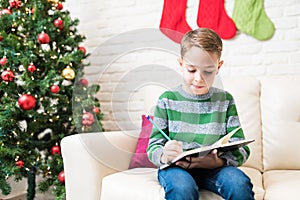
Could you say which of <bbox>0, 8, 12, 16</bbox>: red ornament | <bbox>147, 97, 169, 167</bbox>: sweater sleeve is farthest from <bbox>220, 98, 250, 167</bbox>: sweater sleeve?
<bbox>0, 8, 12, 16</bbox>: red ornament

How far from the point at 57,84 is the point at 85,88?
Result: 1112mm

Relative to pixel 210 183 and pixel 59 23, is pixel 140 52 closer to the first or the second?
pixel 210 183

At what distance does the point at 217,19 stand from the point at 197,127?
136 cm

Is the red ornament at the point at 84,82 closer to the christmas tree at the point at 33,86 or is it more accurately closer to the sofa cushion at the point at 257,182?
the sofa cushion at the point at 257,182

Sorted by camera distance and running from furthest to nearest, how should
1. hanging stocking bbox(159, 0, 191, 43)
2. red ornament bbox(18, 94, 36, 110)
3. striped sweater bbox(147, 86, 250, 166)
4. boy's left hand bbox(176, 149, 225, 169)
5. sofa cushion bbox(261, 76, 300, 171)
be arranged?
hanging stocking bbox(159, 0, 191, 43) → red ornament bbox(18, 94, 36, 110) → sofa cushion bbox(261, 76, 300, 171) → boy's left hand bbox(176, 149, 225, 169) → striped sweater bbox(147, 86, 250, 166)

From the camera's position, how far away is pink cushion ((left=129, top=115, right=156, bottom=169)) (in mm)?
1341

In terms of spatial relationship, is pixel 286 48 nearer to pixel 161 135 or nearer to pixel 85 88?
pixel 161 135

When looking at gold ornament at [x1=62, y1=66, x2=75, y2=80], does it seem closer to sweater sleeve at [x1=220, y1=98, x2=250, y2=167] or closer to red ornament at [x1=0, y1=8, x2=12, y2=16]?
red ornament at [x1=0, y1=8, x2=12, y2=16]

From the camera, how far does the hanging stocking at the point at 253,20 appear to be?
89.5 inches

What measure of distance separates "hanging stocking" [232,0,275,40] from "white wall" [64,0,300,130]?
34 mm

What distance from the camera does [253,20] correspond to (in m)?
2.29

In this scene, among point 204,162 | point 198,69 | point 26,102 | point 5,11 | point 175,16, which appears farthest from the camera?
point 175,16

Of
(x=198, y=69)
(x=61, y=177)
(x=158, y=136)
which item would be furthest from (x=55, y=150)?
(x=198, y=69)

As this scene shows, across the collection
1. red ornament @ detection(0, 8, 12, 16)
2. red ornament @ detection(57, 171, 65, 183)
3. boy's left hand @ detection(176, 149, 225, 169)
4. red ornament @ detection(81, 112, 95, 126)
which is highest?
red ornament @ detection(0, 8, 12, 16)
